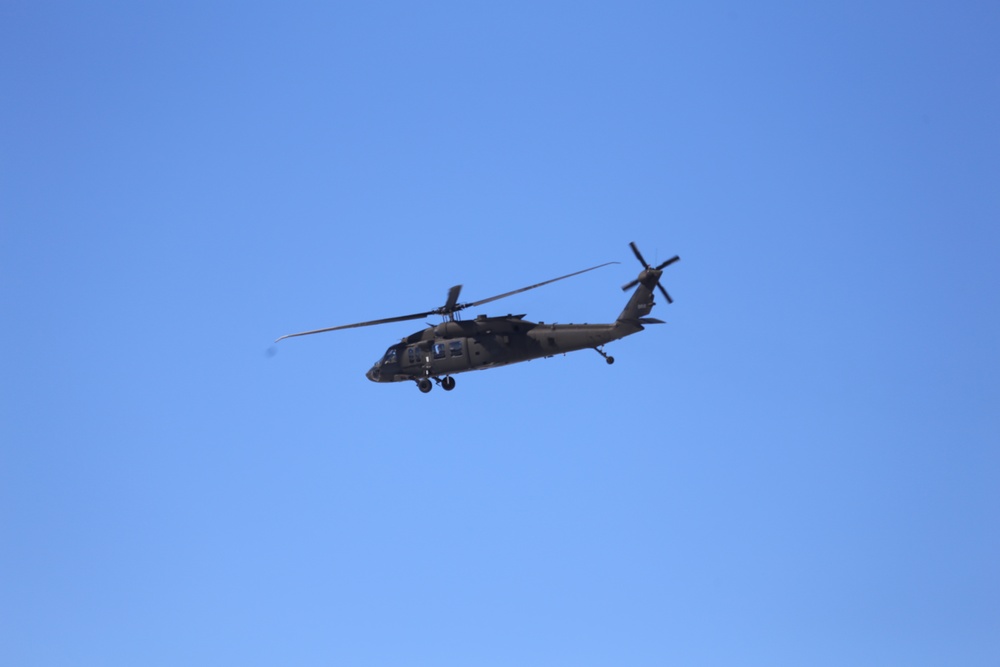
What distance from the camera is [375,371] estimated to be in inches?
3824

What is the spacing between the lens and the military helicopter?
8844 centimetres

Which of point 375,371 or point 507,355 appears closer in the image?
point 507,355

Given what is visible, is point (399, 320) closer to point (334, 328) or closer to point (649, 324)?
point (334, 328)

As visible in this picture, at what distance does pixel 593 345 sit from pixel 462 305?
8.46 meters

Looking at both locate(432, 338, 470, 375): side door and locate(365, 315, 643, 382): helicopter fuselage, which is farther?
locate(432, 338, 470, 375): side door

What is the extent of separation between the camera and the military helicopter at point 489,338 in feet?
290

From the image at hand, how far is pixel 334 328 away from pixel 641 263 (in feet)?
57.5

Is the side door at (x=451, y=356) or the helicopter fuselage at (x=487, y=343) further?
the side door at (x=451, y=356)

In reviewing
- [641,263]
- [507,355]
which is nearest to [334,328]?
[507,355]

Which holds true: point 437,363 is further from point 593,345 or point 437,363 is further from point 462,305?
point 593,345

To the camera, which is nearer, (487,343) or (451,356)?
(487,343)

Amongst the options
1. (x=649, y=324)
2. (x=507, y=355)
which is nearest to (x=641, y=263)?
(x=649, y=324)

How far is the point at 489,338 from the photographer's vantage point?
301 feet

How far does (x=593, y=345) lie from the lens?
89.5 m
